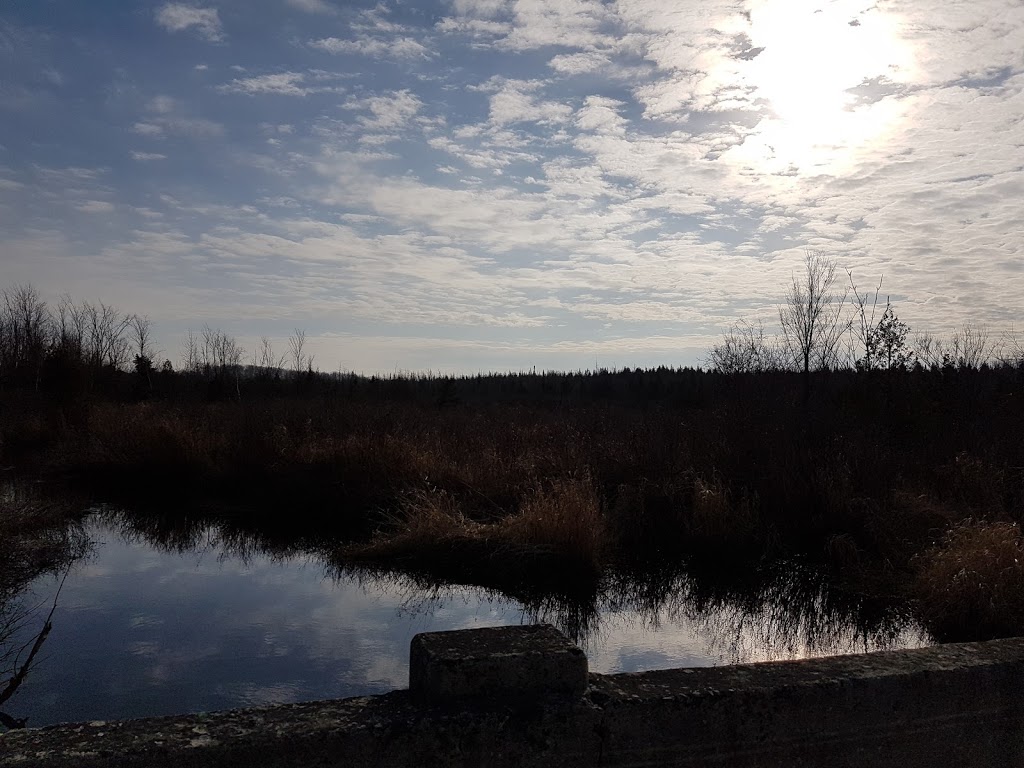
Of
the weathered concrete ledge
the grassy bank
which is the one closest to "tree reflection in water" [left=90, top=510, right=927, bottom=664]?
the grassy bank

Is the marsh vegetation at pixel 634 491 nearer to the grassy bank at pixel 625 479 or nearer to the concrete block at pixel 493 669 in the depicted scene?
the grassy bank at pixel 625 479

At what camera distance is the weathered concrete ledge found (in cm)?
187

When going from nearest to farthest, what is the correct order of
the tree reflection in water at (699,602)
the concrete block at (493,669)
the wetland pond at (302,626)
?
the concrete block at (493,669)
the wetland pond at (302,626)
the tree reflection in water at (699,602)

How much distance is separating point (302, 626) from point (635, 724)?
5.19m

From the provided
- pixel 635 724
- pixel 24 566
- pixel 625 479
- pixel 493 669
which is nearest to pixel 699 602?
pixel 625 479

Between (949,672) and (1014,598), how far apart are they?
4877mm

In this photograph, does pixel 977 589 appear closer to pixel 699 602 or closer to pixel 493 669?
pixel 699 602

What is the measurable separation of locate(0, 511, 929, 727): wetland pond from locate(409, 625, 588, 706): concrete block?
3233 millimetres

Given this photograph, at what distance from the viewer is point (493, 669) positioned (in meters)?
2.07

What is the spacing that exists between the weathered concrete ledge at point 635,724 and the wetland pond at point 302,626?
10.7 ft

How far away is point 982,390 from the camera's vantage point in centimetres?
1527

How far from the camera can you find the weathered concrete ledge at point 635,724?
187 centimetres

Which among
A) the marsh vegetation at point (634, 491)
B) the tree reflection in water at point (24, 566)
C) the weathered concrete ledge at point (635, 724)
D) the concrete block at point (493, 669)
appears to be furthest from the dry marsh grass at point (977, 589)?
the tree reflection in water at point (24, 566)

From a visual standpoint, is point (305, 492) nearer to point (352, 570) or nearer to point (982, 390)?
point (352, 570)
